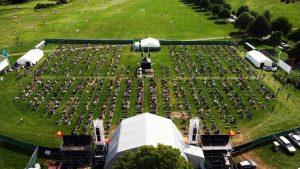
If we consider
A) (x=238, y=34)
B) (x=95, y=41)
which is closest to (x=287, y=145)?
A: (x=238, y=34)

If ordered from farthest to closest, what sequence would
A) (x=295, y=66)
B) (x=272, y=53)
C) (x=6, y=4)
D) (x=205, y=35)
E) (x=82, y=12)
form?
(x=6, y=4) → (x=82, y=12) → (x=205, y=35) → (x=272, y=53) → (x=295, y=66)

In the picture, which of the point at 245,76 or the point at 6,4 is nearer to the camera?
the point at 245,76

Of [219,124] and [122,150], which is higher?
[122,150]

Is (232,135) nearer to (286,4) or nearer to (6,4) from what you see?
(286,4)

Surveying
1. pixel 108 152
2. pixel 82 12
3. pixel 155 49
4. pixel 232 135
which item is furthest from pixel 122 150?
pixel 82 12

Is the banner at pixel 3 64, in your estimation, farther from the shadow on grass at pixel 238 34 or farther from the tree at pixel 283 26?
the tree at pixel 283 26

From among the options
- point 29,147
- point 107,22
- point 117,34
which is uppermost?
point 107,22

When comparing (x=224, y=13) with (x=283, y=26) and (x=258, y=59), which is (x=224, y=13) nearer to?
(x=283, y=26)

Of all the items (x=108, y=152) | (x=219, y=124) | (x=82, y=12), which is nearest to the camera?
(x=108, y=152)
